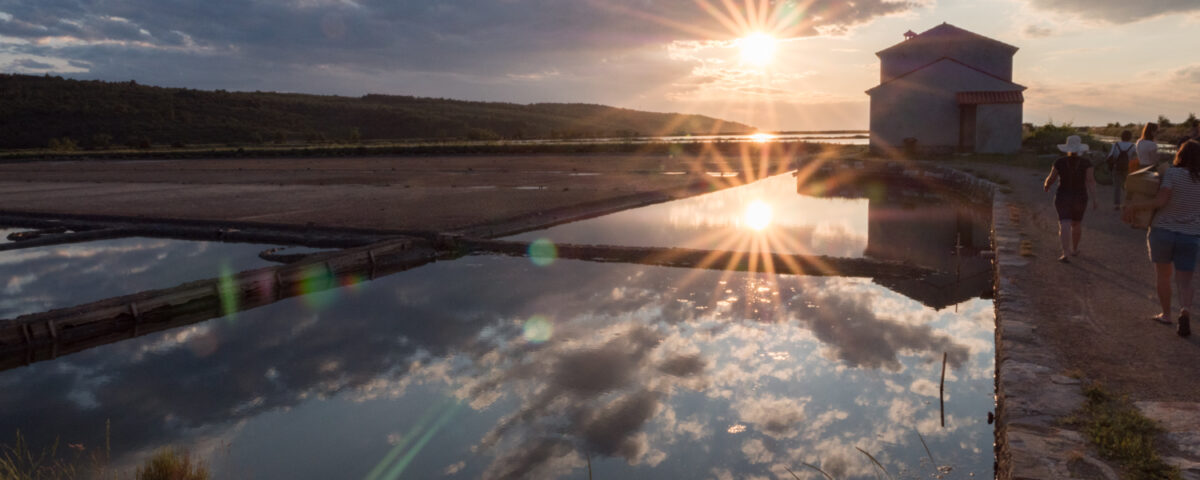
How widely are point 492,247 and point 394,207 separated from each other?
607 cm

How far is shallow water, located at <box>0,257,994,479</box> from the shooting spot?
5320mm

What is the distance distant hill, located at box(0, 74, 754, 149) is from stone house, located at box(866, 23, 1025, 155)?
1938 inches

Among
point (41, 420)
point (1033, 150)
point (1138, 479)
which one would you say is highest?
point (1033, 150)

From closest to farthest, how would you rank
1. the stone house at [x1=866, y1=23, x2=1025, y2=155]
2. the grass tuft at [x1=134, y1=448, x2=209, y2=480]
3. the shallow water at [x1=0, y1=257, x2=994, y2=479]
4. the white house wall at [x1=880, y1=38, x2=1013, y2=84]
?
the grass tuft at [x1=134, y1=448, x2=209, y2=480] < the shallow water at [x1=0, y1=257, x2=994, y2=479] < the stone house at [x1=866, y1=23, x2=1025, y2=155] < the white house wall at [x1=880, y1=38, x2=1013, y2=84]

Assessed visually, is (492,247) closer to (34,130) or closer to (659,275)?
(659,275)

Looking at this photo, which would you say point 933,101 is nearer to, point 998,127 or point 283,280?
point 998,127

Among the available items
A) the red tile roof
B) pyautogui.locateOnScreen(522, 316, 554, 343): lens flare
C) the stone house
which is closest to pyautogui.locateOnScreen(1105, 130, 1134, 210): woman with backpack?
pyautogui.locateOnScreen(522, 316, 554, 343): lens flare

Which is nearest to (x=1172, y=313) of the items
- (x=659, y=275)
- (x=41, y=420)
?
(x=659, y=275)

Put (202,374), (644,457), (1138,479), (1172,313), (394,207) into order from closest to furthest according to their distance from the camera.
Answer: (1138,479)
(644,457)
(1172,313)
(202,374)
(394,207)

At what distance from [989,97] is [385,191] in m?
23.7

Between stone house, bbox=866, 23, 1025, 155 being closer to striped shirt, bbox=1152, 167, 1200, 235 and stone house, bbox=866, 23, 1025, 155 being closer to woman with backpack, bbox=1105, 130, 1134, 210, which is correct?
woman with backpack, bbox=1105, 130, 1134, 210

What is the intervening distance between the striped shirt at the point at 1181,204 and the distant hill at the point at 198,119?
76.5 m

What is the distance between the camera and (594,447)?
5391 mm

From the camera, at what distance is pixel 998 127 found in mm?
32125
